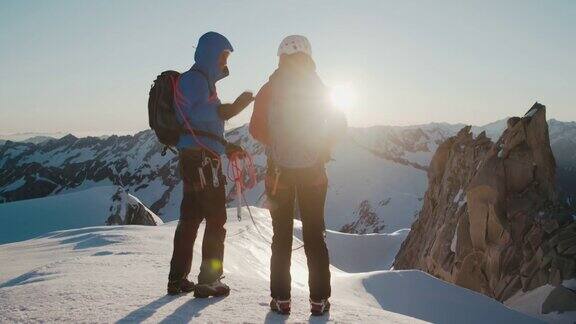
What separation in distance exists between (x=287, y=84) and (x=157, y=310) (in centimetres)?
270

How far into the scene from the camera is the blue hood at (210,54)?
533 centimetres

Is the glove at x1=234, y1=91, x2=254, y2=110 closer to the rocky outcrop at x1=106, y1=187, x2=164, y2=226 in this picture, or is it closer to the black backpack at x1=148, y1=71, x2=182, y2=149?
the black backpack at x1=148, y1=71, x2=182, y2=149

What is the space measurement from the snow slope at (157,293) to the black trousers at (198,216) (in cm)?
40

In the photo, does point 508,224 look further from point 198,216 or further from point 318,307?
point 198,216

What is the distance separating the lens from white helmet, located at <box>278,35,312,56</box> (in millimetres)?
4961

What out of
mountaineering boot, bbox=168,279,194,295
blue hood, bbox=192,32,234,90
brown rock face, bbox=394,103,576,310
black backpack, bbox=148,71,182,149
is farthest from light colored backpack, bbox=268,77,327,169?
brown rock face, bbox=394,103,576,310

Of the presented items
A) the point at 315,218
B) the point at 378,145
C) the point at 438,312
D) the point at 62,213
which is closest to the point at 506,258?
the point at 438,312

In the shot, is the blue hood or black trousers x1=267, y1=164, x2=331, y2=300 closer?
black trousers x1=267, y1=164, x2=331, y2=300

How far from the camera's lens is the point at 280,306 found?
4.65 metres

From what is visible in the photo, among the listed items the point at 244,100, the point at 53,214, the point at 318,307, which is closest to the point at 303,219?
the point at 318,307

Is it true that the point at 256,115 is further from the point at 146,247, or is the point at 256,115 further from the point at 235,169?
the point at 146,247

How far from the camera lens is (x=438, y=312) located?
1006cm

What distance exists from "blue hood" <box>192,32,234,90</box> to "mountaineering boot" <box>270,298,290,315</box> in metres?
2.58

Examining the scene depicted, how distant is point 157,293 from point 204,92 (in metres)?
2.38
